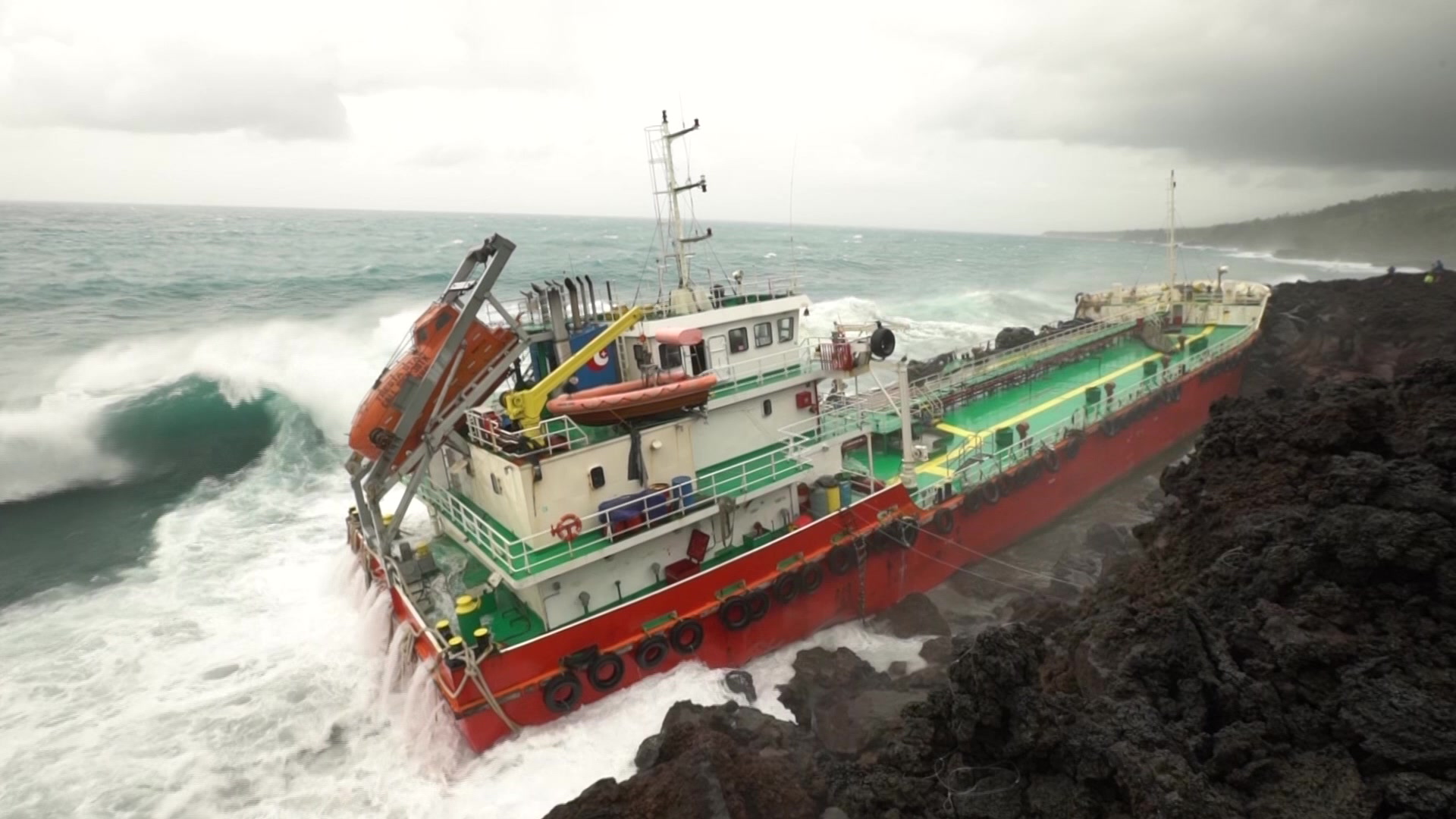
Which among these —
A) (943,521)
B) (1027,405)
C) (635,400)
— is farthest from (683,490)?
(1027,405)

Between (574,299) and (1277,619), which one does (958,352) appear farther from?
(1277,619)

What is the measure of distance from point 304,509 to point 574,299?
10.1m

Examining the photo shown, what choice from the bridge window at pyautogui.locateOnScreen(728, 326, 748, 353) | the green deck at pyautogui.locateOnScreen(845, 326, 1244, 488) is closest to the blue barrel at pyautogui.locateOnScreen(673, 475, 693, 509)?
the bridge window at pyautogui.locateOnScreen(728, 326, 748, 353)

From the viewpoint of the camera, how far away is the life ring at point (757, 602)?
918cm

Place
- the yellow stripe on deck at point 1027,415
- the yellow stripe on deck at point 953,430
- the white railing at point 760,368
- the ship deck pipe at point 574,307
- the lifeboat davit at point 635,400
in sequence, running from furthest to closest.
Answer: the yellow stripe on deck at point 953,430
the yellow stripe on deck at point 1027,415
the white railing at point 760,368
the ship deck pipe at point 574,307
the lifeboat davit at point 635,400

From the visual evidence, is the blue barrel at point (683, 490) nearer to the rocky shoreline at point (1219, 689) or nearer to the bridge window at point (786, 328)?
the rocky shoreline at point (1219, 689)

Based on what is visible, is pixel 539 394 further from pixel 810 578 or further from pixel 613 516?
pixel 810 578

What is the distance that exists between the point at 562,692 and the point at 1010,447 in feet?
30.4

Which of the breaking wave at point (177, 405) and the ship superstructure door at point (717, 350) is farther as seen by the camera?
the breaking wave at point (177, 405)

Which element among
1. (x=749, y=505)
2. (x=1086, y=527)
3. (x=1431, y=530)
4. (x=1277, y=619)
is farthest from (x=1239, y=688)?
(x=1086, y=527)

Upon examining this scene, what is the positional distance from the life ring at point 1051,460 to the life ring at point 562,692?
985 centimetres

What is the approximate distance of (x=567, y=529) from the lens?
8.02m

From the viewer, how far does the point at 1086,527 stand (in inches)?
551

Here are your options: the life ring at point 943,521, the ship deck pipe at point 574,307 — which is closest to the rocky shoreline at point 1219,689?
the life ring at point 943,521
